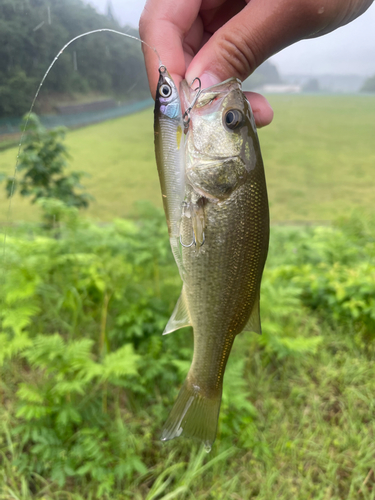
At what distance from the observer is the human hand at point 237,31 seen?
2.27ft

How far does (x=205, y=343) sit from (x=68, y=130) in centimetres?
193

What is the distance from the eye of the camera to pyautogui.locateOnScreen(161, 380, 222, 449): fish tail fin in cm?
74

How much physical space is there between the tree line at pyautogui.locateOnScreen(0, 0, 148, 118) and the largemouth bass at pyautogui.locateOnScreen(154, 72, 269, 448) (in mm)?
618

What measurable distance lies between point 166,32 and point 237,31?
0.17 m

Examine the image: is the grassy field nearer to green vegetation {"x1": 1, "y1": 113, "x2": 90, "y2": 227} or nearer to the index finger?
green vegetation {"x1": 1, "y1": 113, "x2": 90, "y2": 227}

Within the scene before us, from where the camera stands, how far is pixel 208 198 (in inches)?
25.6

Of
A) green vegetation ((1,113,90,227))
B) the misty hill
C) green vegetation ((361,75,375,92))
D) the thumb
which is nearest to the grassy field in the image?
green vegetation ((361,75,375,92))

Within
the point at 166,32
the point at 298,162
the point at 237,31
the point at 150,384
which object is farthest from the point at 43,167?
the point at 298,162

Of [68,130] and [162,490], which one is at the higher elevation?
[68,130]

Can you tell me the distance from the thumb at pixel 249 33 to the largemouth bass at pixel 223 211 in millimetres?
100

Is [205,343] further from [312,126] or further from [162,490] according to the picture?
[312,126]

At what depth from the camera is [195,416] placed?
0.76 meters

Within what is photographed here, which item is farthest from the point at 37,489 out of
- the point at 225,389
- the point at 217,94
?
the point at 217,94

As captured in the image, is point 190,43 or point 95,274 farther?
point 95,274
